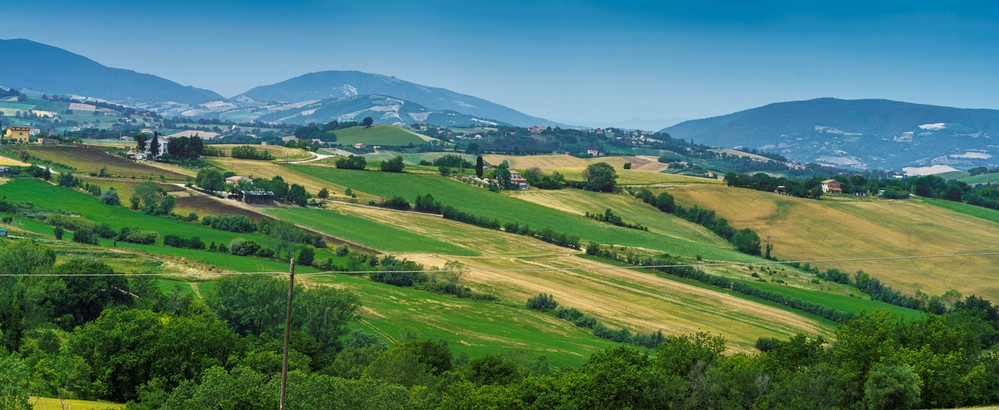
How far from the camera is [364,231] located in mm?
83688

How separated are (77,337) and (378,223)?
49.8 meters

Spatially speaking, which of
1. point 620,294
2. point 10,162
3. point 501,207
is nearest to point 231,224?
point 620,294

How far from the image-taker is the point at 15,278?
47406 mm

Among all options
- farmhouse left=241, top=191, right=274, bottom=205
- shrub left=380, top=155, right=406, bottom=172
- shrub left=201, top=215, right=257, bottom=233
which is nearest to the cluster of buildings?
shrub left=380, top=155, right=406, bottom=172

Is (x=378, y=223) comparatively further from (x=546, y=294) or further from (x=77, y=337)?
(x=77, y=337)

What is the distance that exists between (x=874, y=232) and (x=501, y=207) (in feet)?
155

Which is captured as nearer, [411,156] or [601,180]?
[601,180]

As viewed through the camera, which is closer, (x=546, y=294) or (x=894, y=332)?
(x=894, y=332)

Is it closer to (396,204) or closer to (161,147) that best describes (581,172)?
(396,204)

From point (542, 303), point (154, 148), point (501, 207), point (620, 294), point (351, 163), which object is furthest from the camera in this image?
point (351, 163)

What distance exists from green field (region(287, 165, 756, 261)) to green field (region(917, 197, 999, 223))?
45826mm

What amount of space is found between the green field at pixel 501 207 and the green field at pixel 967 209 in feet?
150

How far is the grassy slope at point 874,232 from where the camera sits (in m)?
89.3

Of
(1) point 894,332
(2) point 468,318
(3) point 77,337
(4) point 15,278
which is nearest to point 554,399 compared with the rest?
(1) point 894,332
